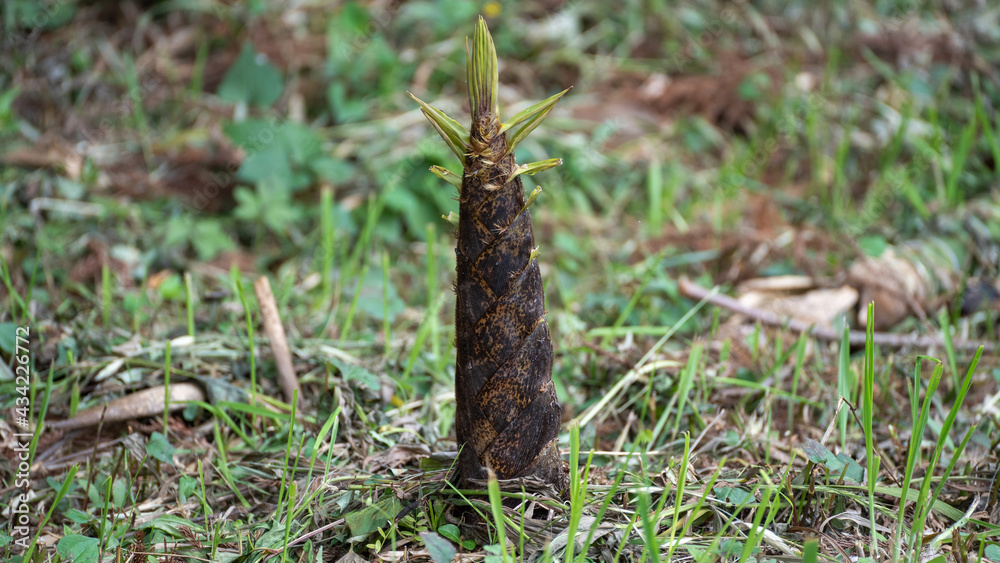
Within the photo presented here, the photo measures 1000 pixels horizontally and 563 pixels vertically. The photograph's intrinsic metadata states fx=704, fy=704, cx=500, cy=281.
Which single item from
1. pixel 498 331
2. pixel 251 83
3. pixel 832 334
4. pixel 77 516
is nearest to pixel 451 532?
pixel 498 331

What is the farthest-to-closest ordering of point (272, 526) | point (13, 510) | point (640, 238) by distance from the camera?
point (640, 238) < point (13, 510) < point (272, 526)

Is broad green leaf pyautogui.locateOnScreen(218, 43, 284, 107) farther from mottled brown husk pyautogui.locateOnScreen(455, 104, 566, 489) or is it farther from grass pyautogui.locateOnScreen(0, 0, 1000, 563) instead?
mottled brown husk pyautogui.locateOnScreen(455, 104, 566, 489)

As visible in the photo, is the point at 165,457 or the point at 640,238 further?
the point at 640,238

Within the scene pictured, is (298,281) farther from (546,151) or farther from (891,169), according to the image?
(891,169)

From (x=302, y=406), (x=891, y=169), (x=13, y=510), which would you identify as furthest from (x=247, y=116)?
(x=891, y=169)

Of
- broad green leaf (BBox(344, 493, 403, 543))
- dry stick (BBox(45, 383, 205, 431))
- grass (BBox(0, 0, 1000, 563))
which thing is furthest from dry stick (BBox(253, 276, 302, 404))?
broad green leaf (BBox(344, 493, 403, 543))

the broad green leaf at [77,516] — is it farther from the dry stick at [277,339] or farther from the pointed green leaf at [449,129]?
the pointed green leaf at [449,129]

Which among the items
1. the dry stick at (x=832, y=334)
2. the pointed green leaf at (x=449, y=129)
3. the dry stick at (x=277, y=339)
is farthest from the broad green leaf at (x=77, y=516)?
the dry stick at (x=832, y=334)
